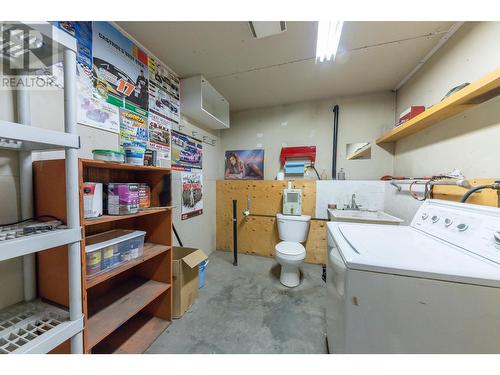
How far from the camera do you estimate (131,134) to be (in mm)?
1491

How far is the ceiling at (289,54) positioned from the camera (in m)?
1.38

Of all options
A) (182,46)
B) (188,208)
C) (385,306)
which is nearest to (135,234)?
(188,208)

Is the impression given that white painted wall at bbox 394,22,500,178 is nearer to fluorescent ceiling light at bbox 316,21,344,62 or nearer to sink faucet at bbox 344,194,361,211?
sink faucet at bbox 344,194,361,211

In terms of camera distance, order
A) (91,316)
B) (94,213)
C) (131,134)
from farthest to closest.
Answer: (131,134) → (91,316) → (94,213)

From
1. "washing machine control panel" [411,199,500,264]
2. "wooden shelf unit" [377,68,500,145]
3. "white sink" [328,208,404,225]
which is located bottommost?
"white sink" [328,208,404,225]

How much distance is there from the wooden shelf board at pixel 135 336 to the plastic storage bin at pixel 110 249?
2.01 feet

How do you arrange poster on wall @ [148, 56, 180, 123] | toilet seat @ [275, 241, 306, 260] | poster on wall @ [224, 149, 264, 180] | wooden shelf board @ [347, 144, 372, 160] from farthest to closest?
poster on wall @ [224, 149, 264, 180] → wooden shelf board @ [347, 144, 372, 160] → toilet seat @ [275, 241, 306, 260] → poster on wall @ [148, 56, 180, 123]

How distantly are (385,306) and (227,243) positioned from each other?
97.0 inches

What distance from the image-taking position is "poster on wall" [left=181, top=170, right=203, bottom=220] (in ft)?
7.01

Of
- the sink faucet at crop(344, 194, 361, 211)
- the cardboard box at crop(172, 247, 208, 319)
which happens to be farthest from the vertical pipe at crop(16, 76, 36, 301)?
the sink faucet at crop(344, 194, 361, 211)

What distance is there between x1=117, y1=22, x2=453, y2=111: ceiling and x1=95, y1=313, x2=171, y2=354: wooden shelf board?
7.59ft
